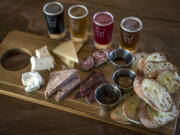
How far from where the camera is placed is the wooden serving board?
7.19ft

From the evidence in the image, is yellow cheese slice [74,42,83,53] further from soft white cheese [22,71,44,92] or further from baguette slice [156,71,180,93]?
baguette slice [156,71,180,93]

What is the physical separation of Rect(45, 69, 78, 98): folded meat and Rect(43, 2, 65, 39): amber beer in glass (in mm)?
508

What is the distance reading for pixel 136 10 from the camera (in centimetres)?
307

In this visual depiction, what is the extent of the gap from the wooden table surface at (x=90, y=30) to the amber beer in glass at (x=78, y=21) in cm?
23

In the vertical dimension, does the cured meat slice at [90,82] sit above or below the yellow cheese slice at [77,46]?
below

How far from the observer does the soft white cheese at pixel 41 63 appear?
2455mm

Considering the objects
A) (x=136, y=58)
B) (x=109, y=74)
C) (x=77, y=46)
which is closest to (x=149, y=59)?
(x=136, y=58)

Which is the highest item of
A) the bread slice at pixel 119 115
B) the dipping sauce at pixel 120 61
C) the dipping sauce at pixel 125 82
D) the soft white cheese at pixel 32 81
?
the dipping sauce at pixel 125 82

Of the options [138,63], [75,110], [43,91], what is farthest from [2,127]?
Answer: [138,63]

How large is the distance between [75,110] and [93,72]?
0.40 m

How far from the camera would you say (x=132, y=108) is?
2.10 m

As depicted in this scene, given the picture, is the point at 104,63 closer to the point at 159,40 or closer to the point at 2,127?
the point at 159,40

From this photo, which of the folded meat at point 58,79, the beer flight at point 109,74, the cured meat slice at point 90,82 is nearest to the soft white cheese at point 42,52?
the beer flight at point 109,74

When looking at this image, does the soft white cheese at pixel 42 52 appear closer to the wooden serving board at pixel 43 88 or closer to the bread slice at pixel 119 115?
the wooden serving board at pixel 43 88
